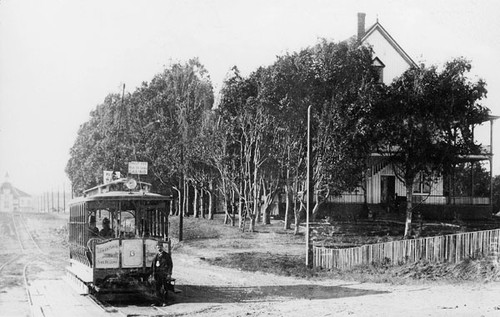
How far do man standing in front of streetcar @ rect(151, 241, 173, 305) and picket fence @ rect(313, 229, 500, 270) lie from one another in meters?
7.75

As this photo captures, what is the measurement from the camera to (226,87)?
1292 inches

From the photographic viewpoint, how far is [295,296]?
16500 millimetres

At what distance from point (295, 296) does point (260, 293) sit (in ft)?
3.87

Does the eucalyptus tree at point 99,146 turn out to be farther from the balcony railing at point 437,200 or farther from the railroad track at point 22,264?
the balcony railing at point 437,200

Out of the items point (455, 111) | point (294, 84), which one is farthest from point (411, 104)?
point (294, 84)

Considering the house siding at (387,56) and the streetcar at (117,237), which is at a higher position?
the house siding at (387,56)

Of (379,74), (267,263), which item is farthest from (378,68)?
(267,263)

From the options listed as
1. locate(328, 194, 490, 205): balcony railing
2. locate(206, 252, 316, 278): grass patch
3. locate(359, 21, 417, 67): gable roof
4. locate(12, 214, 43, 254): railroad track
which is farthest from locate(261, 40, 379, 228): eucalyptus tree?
locate(12, 214, 43, 254): railroad track

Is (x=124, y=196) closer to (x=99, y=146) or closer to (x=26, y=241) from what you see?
(x=26, y=241)

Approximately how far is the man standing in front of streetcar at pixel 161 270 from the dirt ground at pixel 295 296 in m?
0.49

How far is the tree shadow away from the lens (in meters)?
16.2

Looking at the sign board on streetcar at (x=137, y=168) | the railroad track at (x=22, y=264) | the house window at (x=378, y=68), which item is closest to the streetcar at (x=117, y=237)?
the railroad track at (x=22, y=264)

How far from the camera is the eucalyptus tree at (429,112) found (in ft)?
91.0

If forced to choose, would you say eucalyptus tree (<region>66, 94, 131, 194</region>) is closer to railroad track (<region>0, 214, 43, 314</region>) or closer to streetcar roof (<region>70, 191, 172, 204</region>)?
railroad track (<region>0, 214, 43, 314</region>)
